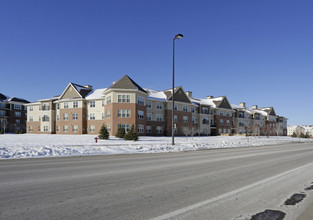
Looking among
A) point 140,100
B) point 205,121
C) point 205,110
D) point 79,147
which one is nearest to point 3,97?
point 140,100

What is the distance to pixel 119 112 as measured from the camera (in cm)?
3934

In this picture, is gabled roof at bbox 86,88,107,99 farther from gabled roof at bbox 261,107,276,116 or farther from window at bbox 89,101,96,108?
gabled roof at bbox 261,107,276,116

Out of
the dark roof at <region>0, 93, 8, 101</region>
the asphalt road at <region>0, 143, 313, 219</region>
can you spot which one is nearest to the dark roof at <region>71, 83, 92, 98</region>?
the dark roof at <region>0, 93, 8, 101</region>

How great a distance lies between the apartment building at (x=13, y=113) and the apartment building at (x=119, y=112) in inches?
719

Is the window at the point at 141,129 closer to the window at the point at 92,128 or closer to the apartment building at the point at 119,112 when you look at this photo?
the apartment building at the point at 119,112

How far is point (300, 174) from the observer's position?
8453 millimetres

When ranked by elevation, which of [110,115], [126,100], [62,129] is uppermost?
[126,100]

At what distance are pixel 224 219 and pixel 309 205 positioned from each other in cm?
238

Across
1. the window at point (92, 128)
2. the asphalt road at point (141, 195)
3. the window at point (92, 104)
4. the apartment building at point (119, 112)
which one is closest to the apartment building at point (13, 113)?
the apartment building at point (119, 112)

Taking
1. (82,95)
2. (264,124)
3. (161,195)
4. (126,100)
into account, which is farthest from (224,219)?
(264,124)

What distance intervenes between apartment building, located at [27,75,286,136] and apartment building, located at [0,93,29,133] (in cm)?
1826

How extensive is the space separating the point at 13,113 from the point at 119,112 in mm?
48678

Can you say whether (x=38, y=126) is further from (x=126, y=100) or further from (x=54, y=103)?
(x=126, y=100)

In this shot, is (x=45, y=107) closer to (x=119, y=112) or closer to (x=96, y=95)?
(x=96, y=95)
